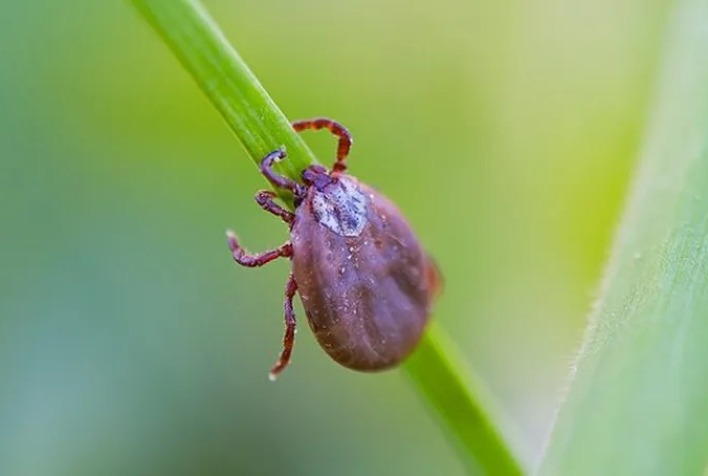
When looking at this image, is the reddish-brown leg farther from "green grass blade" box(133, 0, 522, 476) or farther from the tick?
"green grass blade" box(133, 0, 522, 476)

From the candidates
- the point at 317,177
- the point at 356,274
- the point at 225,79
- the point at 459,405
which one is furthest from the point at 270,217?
the point at 225,79

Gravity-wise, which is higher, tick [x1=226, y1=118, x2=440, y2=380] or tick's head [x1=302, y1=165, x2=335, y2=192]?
tick's head [x1=302, y1=165, x2=335, y2=192]

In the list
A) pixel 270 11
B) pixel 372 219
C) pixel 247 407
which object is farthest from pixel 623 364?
pixel 270 11

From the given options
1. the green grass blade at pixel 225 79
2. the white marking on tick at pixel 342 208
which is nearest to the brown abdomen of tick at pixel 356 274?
the white marking on tick at pixel 342 208

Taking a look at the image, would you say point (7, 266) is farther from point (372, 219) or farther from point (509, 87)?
point (509, 87)

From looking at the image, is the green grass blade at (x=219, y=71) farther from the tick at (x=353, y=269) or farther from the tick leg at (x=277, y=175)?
the tick at (x=353, y=269)

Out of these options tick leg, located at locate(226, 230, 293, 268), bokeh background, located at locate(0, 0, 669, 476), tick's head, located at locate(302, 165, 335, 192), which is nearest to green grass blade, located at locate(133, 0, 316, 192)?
tick's head, located at locate(302, 165, 335, 192)

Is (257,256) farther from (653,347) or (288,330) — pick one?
(653,347)
